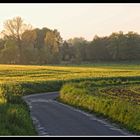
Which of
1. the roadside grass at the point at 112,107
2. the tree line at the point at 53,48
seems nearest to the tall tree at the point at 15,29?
the tree line at the point at 53,48

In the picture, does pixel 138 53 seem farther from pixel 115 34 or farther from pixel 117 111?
pixel 117 111

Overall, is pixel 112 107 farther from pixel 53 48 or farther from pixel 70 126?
pixel 53 48

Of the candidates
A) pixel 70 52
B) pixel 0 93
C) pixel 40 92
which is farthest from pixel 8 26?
pixel 0 93

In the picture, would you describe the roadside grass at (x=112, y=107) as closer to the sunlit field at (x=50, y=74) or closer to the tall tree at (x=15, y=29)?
the sunlit field at (x=50, y=74)

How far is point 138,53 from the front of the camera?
351 ft

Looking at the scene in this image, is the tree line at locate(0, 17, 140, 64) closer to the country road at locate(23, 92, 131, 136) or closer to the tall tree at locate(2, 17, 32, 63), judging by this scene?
the tall tree at locate(2, 17, 32, 63)

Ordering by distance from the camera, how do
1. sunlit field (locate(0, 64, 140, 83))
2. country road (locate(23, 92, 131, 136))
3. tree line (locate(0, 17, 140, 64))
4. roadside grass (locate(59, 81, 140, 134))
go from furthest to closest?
1. tree line (locate(0, 17, 140, 64))
2. sunlit field (locate(0, 64, 140, 83))
3. roadside grass (locate(59, 81, 140, 134))
4. country road (locate(23, 92, 131, 136))

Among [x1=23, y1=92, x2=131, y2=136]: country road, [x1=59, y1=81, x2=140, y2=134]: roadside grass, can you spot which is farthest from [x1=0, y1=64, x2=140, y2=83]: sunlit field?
[x1=23, y1=92, x2=131, y2=136]: country road

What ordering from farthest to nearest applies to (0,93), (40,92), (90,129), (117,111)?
(40,92) < (0,93) < (117,111) < (90,129)

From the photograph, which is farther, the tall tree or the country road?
the tall tree

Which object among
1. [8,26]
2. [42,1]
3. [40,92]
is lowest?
[40,92]

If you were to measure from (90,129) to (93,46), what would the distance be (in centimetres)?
9211

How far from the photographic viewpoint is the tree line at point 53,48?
3883 inches

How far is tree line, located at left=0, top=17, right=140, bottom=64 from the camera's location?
324ft
